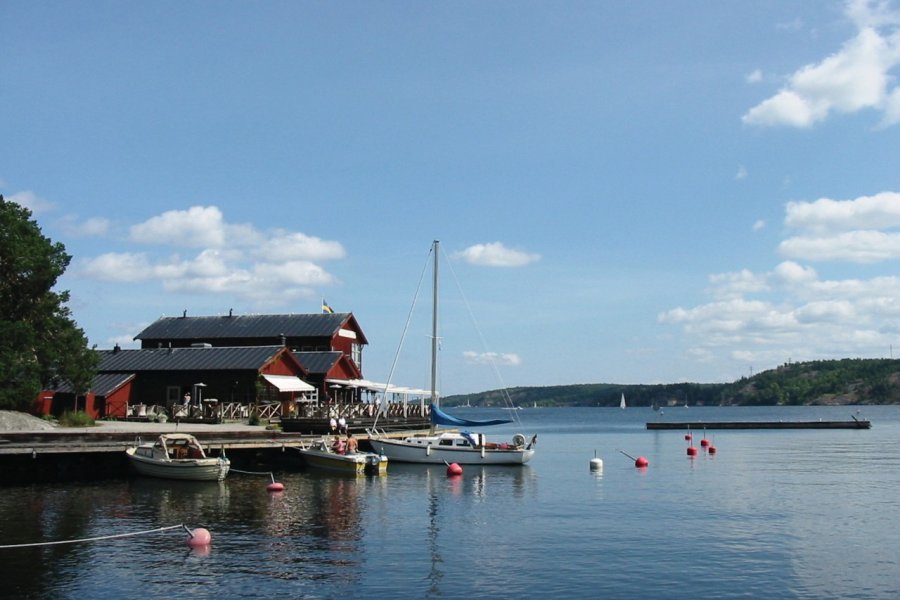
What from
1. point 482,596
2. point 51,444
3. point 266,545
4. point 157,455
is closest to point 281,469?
point 157,455

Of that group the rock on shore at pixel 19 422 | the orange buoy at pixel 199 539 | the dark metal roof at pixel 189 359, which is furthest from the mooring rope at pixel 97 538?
the dark metal roof at pixel 189 359

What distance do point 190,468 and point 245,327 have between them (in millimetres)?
37589

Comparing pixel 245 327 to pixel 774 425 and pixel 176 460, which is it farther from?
pixel 774 425

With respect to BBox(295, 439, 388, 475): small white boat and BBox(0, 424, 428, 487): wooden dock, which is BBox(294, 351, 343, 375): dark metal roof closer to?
BBox(0, 424, 428, 487): wooden dock

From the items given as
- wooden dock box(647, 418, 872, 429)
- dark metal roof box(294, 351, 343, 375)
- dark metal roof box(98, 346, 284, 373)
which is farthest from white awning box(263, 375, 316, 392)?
wooden dock box(647, 418, 872, 429)

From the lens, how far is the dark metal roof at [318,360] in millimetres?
70438

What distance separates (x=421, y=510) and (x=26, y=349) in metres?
28.9

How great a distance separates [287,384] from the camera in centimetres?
6325

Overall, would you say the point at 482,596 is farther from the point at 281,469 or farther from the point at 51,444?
the point at 281,469

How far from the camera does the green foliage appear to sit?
53.8m

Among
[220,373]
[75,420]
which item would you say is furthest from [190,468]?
[220,373]

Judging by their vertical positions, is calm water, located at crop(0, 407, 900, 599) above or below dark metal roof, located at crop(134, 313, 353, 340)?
below

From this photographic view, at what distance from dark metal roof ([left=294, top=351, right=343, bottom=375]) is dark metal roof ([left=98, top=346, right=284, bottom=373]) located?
5.74 metres

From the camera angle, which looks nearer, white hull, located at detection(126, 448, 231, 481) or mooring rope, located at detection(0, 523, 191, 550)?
mooring rope, located at detection(0, 523, 191, 550)
